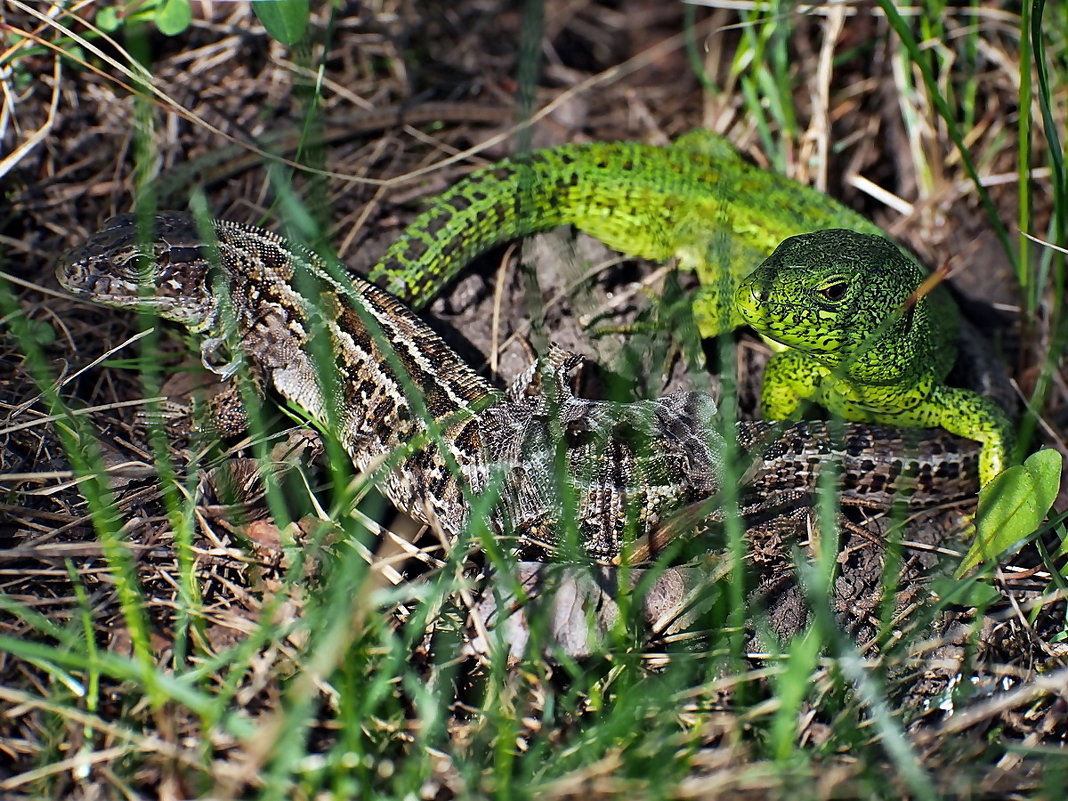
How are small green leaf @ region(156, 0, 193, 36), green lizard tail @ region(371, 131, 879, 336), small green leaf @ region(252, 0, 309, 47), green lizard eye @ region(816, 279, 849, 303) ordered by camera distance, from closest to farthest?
green lizard eye @ region(816, 279, 849, 303), small green leaf @ region(252, 0, 309, 47), small green leaf @ region(156, 0, 193, 36), green lizard tail @ region(371, 131, 879, 336)

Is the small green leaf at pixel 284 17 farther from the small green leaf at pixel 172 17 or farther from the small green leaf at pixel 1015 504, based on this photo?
the small green leaf at pixel 1015 504

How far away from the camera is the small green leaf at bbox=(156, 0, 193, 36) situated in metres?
4.36

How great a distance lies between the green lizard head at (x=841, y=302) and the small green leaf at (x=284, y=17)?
7.24ft

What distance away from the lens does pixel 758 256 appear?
4809mm

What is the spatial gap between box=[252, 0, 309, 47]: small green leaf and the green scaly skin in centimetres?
100

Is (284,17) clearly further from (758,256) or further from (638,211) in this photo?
(758,256)

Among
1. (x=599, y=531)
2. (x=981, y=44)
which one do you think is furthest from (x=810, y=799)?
(x=981, y=44)

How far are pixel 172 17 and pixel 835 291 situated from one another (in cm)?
322

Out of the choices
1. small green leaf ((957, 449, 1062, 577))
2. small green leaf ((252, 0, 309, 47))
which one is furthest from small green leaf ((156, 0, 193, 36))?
small green leaf ((957, 449, 1062, 577))

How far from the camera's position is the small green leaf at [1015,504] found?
351 centimetres

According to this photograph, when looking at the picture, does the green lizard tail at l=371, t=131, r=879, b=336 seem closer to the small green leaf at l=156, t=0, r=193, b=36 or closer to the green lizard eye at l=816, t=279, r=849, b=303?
the green lizard eye at l=816, t=279, r=849, b=303

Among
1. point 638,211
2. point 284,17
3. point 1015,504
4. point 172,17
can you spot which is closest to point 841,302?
point 1015,504

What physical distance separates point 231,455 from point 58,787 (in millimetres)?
1464

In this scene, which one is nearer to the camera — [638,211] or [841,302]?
[841,302]
